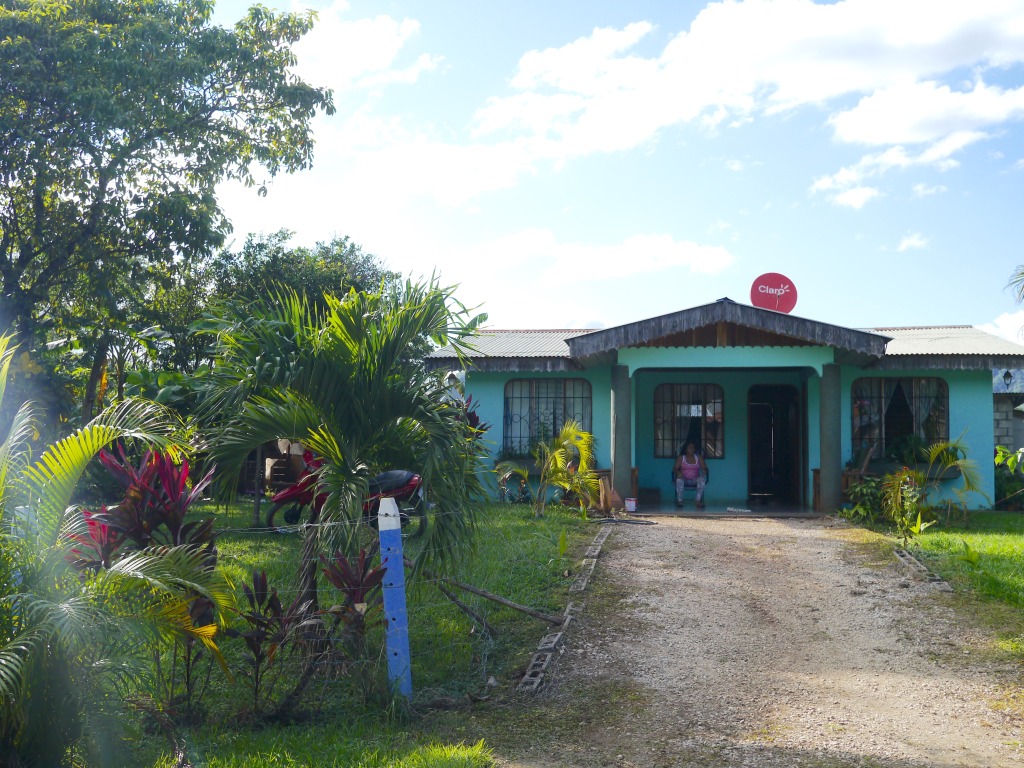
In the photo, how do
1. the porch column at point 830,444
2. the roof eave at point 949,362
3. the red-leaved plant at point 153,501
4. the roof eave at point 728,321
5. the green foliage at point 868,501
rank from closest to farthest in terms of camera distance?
the red-leaved plant at point 153,501 → the green foliage at point 868,501 → the roof eave at point 728,321 → the porch column at point 830,444 → the roof eave at point 949,362

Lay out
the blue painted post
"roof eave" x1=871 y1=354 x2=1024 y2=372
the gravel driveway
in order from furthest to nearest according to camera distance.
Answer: "roof eave" x1=871 y1=354 x2=1024 y2=372
the blue painted post
the gravel driveway

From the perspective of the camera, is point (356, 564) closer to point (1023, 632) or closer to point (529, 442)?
point (1023, 632)

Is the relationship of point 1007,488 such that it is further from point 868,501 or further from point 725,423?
point 725,423

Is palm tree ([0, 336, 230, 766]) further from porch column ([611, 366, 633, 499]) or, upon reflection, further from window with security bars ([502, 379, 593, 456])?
window with security bars ([502, 379, 593, 456])

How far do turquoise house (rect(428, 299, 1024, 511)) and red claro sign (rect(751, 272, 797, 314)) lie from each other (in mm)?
1185

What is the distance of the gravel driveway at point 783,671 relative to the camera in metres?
4.55

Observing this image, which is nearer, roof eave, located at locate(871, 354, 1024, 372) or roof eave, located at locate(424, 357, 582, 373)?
roof eave, located at locate(871, 354, 1024, 372)

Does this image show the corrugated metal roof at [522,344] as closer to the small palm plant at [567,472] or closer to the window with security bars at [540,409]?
the window with security bars at [540,409]

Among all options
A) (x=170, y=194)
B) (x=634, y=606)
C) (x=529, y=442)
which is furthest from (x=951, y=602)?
(x=170, y=194)

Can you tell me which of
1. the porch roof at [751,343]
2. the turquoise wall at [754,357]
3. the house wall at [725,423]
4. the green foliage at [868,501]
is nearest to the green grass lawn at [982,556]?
the green foliage at [868,501]

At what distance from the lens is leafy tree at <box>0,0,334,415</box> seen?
12.6m

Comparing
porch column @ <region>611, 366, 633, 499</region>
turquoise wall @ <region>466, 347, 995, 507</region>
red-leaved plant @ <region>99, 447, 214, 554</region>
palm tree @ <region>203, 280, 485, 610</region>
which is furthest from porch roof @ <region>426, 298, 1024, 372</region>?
red-leaved plant @ <region>99, 447, 214, 554</region>

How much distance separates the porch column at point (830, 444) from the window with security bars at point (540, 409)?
381cm

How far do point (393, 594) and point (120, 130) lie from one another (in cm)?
1118
